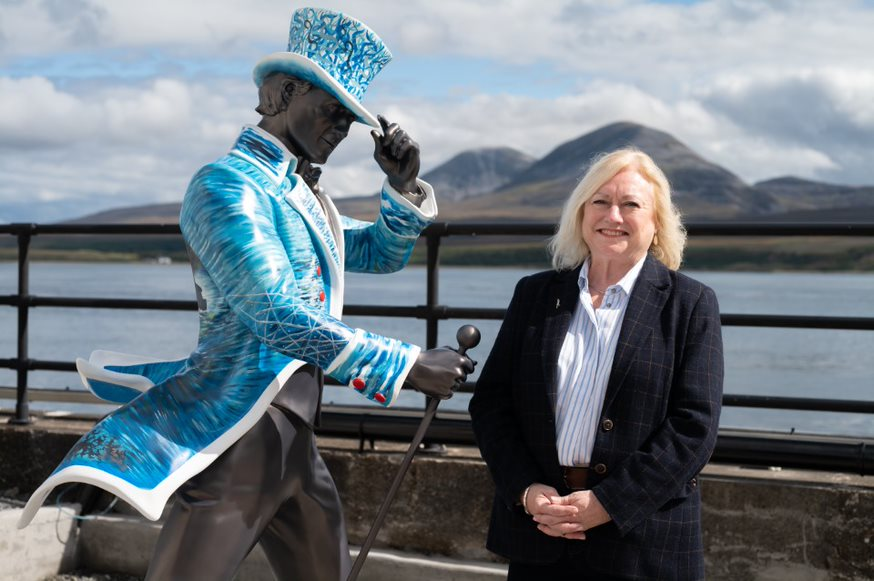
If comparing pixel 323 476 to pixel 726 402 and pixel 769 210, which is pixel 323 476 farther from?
pixel 769 210

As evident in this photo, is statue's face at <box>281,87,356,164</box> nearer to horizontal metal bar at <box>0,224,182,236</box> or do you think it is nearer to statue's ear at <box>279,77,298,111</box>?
statue's ear at <box>279,77,298,111</box>

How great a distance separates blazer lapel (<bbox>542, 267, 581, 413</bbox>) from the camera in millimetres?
2973

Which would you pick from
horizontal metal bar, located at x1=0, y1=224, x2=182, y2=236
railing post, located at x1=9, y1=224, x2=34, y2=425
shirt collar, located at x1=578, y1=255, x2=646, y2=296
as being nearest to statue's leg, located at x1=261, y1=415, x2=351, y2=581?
shirt collar, located at x1=578, y1=255, x2=646, y2=296

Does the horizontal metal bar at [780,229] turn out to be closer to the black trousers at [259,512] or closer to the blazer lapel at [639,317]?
the blazer lapel at [639,317]

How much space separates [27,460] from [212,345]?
336 cm

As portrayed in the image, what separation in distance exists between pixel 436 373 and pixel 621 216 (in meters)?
0.72

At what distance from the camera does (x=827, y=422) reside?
13961 millimetres

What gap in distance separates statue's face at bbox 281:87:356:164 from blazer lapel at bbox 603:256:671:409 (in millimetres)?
859

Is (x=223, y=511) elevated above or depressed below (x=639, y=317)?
below

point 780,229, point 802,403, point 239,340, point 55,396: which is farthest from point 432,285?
point 55,396

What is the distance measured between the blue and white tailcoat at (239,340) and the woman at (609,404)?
508 mm

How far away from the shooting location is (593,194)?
3.06 m

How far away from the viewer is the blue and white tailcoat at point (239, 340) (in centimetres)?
260

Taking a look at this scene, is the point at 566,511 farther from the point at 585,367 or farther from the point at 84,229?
the point at 84,229
